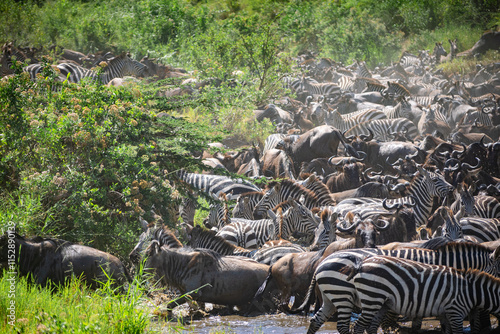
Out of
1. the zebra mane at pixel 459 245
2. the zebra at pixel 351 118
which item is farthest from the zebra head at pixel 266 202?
the zebra at pixel 351 118

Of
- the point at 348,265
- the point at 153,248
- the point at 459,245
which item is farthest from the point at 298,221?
the point at 348,265

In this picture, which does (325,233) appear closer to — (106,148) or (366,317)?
(366,317)

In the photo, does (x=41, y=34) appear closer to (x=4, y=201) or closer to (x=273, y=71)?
(x=273, y=71)

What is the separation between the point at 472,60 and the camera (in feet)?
97.7

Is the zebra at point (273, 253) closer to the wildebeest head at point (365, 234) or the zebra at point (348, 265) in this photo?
the wildebeest head at point (365, 234)

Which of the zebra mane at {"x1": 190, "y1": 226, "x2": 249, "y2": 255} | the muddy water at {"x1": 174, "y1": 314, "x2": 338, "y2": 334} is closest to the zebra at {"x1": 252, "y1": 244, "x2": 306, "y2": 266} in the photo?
Answer: the zebra mane at {"x1": 190, "y1": 226, "x2": 249, "y2": 255}

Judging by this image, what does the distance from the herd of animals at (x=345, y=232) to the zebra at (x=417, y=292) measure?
1 cm

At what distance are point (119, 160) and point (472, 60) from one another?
24509 millimetres

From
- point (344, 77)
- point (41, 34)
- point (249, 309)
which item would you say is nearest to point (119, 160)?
point (249, 309)

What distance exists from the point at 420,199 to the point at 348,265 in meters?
5.38

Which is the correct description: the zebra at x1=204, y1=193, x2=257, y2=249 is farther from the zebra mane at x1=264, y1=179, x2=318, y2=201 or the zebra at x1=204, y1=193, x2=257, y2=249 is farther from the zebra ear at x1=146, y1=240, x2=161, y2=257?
the zebra ear at x1=146, y1=240, x2=161, y2=257

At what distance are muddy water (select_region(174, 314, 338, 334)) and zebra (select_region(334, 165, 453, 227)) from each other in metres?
3.46

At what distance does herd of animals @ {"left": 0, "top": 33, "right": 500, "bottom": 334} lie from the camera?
6496 millimetres

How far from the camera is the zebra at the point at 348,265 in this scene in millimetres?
6602
